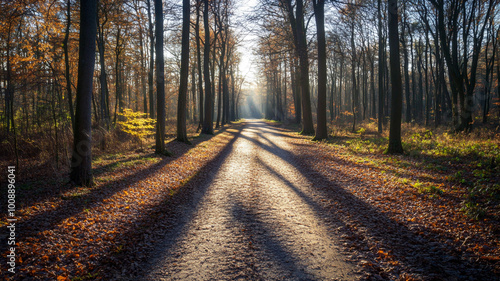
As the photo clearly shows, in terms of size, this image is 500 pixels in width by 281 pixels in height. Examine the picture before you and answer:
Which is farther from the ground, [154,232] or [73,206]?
[73,206]

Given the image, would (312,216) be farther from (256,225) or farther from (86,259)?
(86,259)

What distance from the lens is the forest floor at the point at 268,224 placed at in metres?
3.38

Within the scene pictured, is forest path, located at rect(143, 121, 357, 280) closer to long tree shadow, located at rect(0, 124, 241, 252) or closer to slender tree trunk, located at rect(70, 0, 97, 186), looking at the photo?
long tree shadow, located at rect(0, 124, 241, 252)

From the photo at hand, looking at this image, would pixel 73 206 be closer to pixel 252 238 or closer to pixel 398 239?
pixel 252 238

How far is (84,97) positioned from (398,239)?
295 inches

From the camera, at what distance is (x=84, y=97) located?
616 cm

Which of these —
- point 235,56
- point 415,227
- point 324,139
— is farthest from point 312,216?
point 235,56

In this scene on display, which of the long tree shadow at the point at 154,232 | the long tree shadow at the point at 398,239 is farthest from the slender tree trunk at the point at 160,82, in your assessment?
the long tree shadow at the point at 398,239

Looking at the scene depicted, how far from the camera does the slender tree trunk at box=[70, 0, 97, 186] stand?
20.0 feet

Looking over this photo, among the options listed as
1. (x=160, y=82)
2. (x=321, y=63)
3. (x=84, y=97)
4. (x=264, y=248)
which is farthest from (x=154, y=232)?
(x=321, y=63)

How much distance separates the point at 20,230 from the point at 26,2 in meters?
9.13

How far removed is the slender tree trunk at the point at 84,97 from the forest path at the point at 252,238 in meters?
2.90

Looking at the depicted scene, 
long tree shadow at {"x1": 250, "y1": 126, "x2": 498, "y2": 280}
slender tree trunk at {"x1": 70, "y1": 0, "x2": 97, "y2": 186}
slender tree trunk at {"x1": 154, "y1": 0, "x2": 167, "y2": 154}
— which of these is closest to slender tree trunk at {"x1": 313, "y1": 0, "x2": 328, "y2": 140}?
slender tree trunk at {"x1": 154, "y1": 0, "x2": 167, "y2": 154}

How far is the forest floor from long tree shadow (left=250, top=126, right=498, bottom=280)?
0.02 metres
